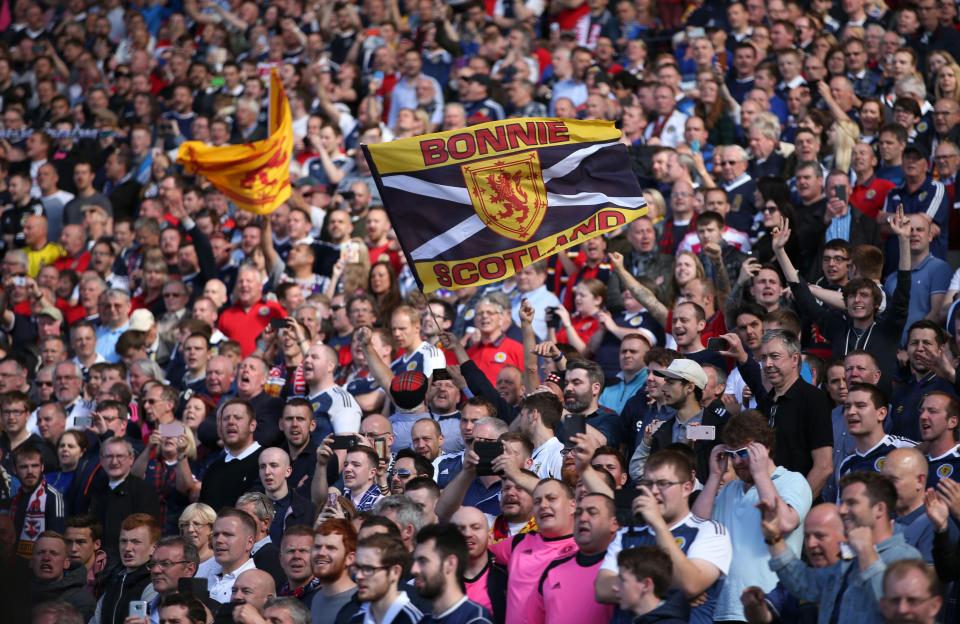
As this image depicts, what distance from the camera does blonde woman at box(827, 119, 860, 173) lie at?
13555 mm

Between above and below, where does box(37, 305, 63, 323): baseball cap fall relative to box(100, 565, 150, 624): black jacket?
below

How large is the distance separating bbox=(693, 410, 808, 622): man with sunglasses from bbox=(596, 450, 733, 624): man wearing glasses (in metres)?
0.12

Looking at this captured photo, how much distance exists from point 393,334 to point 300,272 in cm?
244

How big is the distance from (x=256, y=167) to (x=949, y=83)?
6169 mm

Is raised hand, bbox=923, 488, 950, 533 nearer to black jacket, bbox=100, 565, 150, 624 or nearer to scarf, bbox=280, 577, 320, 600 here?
scarf, bbox=280, 577, 320, 600

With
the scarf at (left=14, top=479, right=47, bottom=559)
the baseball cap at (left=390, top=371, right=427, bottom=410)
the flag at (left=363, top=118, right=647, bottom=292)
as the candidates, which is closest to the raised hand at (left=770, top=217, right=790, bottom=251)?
the flag at (left=363, top=118, right=647, bottom=292)

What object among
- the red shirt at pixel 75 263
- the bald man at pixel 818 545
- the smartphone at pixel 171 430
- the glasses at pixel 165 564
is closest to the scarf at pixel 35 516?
the smartphone at pixel 171 430

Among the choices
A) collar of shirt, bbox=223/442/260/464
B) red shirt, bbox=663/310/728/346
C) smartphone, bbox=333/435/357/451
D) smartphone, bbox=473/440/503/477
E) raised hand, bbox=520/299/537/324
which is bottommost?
collar of shirt, bbox=223/442/260/464

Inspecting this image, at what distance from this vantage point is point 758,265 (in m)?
11.2

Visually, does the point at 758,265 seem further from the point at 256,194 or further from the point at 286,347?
the point at 256,194

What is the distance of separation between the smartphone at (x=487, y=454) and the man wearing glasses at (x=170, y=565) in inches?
83.2

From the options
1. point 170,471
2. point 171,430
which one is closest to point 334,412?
point 171,430

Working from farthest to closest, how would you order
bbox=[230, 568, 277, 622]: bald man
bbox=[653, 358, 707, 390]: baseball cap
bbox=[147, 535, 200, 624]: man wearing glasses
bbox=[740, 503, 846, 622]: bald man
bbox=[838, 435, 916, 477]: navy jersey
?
bbox=[147, 535, 200, 624]: man wearing glasses
bbox=[653, 358, 707, 390]: baseball cap
bbox=[230, 568, 277, 622]: bald man
bbox=[838, 435, 916, 477]: navy jersey
bbox=[740, 503, 846, 622]: bald man

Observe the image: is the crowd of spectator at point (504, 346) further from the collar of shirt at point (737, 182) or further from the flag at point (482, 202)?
the flag at point (482, 202)
